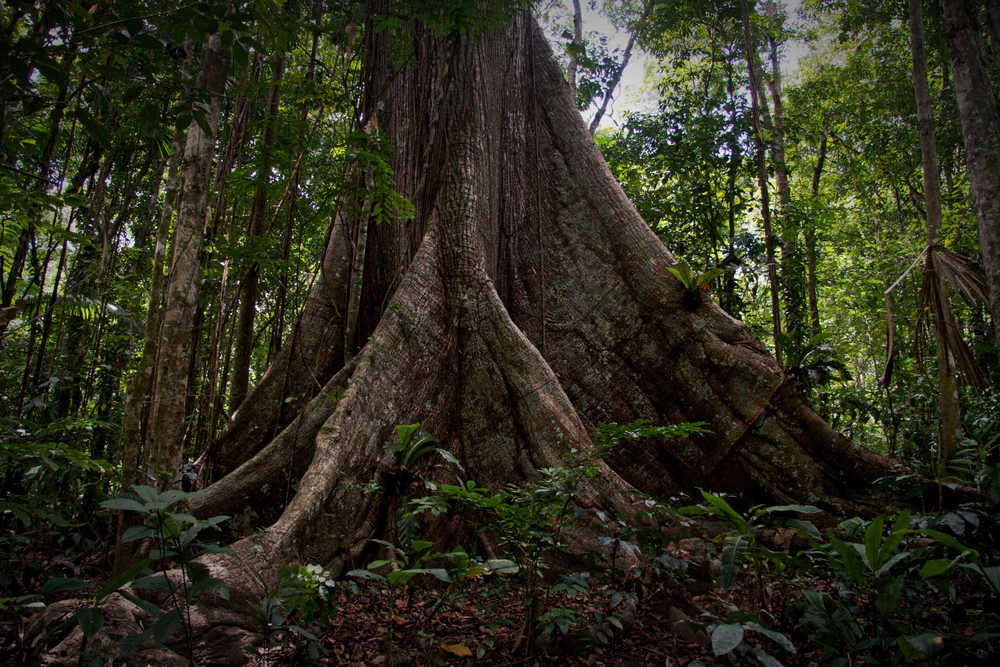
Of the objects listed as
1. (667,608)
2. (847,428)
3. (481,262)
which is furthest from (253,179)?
(847,428)

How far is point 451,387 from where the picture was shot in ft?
12.7

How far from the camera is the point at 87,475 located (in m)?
4.04

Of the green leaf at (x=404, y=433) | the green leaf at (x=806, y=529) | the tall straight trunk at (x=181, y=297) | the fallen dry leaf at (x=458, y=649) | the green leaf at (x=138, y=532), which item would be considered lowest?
the fallen dry leaf at (x=458, y=649)

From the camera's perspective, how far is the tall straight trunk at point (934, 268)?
3564mm

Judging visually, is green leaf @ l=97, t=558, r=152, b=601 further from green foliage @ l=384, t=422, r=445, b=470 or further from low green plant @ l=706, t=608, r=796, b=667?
low green plant @ l=706, t=608, r=796, b=667

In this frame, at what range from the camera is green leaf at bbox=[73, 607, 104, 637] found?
4.50 ft

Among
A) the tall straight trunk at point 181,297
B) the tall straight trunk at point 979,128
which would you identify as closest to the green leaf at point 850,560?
the tall straight trunk at point 979,128

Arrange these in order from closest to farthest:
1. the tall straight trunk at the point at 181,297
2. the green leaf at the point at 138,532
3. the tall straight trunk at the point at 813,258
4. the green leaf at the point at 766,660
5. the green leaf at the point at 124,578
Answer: the green leaf at the point at 124,578, the green leaf at the point at 138,532, the green leaf at the point at 766,660, the tall straight trunk at the point at 181,297, the tall straight trunk at the point at 813,258

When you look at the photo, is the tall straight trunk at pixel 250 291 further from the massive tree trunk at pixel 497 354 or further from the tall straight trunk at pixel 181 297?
the tall straight trunk at pixel 181 297

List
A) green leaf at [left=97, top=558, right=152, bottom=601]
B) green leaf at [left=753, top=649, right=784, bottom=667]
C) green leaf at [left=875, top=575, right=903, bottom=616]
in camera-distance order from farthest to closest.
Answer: green leaf at [left=875, top=575, right=903, bottom=616], green leaf at [left=753, top=649, right=784, bottom=667], green leaf at [left=97, top=558, right=152, bottom=601]

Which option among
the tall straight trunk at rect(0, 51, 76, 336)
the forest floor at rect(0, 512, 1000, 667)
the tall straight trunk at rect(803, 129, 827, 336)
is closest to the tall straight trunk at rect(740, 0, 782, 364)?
the tall straight trunk at rect(803, 129, 827, 336)

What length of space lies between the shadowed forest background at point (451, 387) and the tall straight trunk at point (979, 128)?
3cm

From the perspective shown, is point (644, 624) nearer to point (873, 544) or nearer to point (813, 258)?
point (873, 544)

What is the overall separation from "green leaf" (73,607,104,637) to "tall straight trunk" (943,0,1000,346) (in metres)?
5.29
